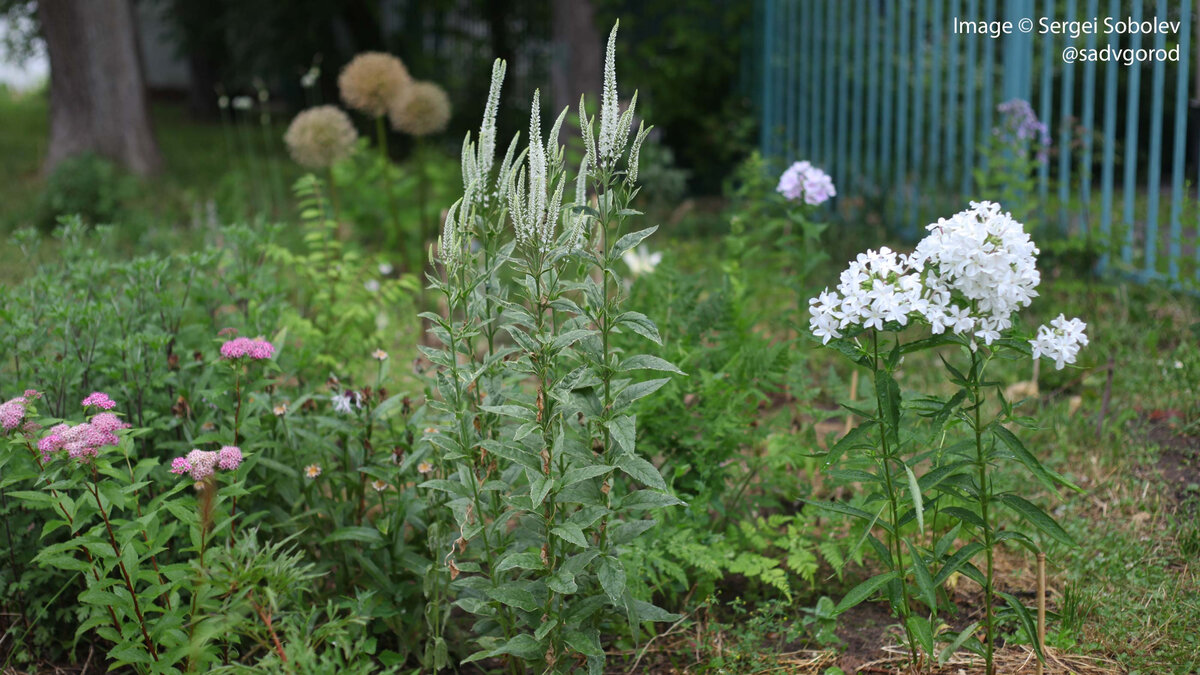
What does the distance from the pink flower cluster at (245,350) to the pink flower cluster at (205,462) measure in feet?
0.98

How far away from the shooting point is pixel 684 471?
2699mm

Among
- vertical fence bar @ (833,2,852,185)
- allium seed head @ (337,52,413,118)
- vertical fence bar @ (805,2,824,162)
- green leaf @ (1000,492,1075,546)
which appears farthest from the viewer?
vertical fence bar @ (805,2,824,162)

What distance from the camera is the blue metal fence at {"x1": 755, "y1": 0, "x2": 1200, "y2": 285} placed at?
204 inches

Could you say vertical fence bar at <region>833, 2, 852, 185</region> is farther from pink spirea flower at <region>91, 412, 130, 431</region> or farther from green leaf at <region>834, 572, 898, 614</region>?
pink spirea flower at <region>91, 412, 130, 431</region>

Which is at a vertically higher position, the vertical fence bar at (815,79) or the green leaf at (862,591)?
the vertical fence bar at (815,79)

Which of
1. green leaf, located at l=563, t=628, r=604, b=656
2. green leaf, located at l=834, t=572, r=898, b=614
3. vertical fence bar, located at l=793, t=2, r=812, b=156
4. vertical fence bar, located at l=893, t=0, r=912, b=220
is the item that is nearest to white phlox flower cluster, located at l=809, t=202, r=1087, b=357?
green leaf, located at l=834, t=572, r=898, b=614

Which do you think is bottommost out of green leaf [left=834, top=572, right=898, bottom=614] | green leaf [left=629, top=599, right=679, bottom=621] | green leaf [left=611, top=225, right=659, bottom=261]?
green leaf [left=629, top=599, right=679, bottom=621]

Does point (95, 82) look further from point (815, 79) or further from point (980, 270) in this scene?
point (980, 270)

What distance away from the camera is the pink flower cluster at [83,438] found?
2.00 meters

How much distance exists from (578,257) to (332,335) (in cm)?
174

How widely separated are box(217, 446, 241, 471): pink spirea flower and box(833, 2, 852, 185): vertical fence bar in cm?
600

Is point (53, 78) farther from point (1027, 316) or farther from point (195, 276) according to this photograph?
point (1027, 316)

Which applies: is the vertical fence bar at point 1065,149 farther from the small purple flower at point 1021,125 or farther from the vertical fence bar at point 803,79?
the vertical fence bar at point 803,79

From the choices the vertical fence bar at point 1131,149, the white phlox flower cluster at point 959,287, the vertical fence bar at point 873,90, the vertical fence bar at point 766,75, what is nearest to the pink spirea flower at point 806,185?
the white phlox flower cluster at point 959,287
